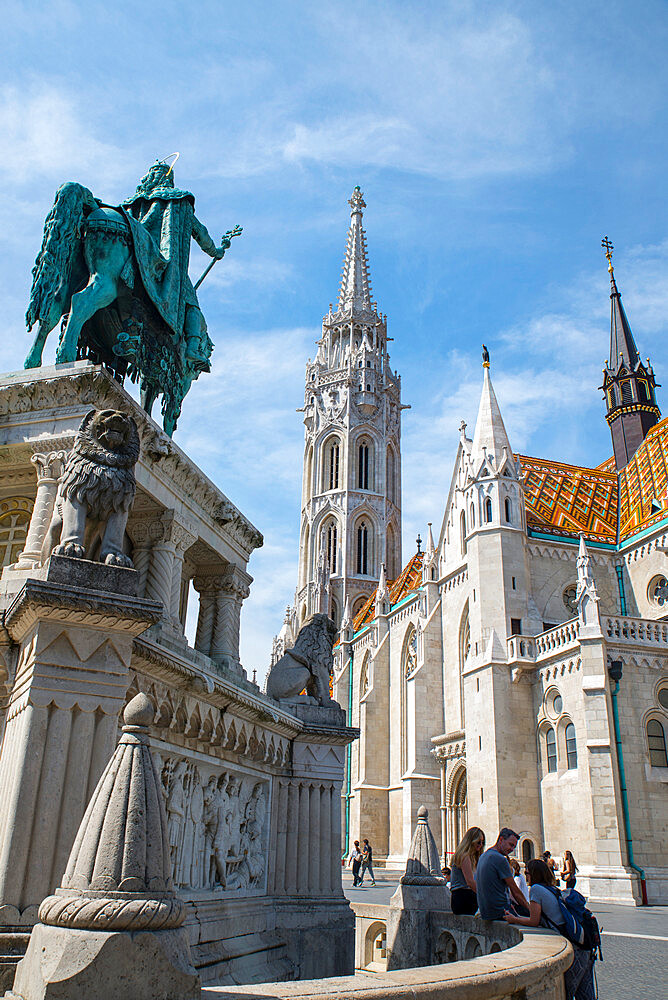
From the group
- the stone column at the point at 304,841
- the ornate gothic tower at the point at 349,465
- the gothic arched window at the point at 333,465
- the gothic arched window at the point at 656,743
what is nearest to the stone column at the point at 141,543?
the stone column at the point at 304,841

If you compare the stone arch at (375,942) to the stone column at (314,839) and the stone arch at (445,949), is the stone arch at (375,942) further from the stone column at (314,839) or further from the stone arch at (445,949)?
the stone arch at (445,949)

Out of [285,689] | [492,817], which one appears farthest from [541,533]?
[285,689]

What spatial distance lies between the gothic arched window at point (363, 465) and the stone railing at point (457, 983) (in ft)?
185

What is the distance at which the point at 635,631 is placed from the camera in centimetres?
2430

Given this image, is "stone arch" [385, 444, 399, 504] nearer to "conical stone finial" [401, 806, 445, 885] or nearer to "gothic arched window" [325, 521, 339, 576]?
"gothic arched window" [325, 521, 339, 576]

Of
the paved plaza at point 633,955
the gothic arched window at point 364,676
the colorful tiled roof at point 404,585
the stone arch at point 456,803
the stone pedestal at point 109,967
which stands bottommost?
the paved plaza at point 633,955

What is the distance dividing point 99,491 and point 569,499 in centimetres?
3029

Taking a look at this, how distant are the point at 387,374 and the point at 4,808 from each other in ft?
208

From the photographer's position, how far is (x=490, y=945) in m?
6.02

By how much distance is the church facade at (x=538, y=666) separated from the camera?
882 inches

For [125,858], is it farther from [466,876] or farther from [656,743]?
[656,743]

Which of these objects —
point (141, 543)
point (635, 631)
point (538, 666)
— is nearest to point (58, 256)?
point (141, 543)

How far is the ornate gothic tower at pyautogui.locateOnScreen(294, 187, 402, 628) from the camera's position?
190 feet

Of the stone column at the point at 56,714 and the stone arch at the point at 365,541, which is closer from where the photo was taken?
the stone column at the point at 56,714
